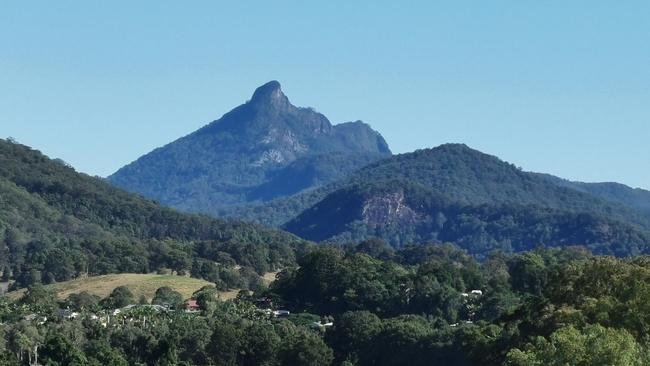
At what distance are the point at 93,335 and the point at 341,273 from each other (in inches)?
980

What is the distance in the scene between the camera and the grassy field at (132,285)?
9744 cm

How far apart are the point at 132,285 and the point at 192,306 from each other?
518 inches

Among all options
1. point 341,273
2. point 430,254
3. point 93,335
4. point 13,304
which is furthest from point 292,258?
point 93,335

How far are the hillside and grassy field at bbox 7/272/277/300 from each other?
3416 mm

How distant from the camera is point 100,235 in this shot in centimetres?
15062

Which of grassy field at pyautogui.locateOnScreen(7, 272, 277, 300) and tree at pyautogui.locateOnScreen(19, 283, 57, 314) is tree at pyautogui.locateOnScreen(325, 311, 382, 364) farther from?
grassy field at pyautogui.locateOnScreen(7, 272, 277, 300)

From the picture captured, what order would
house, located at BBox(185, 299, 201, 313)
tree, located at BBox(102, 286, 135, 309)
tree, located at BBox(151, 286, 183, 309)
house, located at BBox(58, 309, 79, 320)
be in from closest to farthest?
house, located at BBox(58, 309, 79, 320) < house, located at BBox(185, 299, 201, 313) < tree, located at BBox(102, 286, 135, 309) < tree, located at BBox(151, 286, 183, 309)

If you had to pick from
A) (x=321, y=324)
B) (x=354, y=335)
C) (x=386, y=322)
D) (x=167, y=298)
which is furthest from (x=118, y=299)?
(x=386, y=322)

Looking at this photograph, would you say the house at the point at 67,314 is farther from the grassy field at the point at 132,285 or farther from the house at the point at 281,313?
the house at the point at 281,313

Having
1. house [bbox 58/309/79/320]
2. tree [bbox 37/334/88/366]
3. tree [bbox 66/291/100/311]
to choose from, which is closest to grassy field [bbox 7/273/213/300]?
tree [bbox 66/291/100/311]

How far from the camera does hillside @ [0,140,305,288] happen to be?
11431 cm

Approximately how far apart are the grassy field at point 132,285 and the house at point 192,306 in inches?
222

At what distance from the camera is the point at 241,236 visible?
167 m

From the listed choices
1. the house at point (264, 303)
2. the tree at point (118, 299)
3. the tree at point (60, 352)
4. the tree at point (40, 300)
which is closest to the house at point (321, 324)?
the house at point (264, 303)
